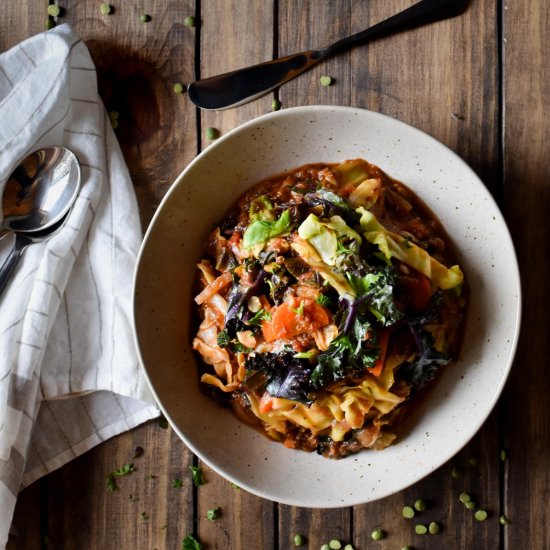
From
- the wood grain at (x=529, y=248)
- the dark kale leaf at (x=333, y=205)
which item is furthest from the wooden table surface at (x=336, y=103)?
the dark kale leaf at (x=333, y=205)

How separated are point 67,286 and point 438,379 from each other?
223 cm

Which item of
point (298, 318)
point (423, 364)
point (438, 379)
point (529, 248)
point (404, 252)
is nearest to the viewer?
point (298, 318)

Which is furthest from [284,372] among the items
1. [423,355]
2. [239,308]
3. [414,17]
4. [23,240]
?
[414,17]

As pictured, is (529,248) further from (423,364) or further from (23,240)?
(23,240)

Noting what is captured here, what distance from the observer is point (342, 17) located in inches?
160

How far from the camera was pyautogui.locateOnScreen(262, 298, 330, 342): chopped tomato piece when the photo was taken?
3.32m

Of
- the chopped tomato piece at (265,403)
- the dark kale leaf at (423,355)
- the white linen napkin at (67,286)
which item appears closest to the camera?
the dark kale leaf at (423,355)

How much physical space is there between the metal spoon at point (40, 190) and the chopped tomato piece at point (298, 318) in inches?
60.5

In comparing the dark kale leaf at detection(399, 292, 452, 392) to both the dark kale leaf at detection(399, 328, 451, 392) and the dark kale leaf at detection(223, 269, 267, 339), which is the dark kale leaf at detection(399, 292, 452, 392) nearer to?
the dark kale leaf at detection(399, 328, 451, 392)

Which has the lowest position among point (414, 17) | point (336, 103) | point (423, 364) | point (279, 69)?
point (423, 364)

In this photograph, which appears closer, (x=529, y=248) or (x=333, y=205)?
(x=333, y=205)

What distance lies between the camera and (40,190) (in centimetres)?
404

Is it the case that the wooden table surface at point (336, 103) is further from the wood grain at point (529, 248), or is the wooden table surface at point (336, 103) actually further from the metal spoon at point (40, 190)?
the metal spoon at point (40, 190)

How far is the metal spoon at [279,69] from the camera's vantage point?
13.1 ft
